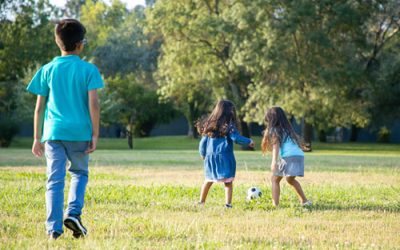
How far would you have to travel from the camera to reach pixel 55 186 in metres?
6.29

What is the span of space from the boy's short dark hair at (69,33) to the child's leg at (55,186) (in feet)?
3.03

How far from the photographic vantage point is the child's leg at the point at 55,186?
20.4 feet

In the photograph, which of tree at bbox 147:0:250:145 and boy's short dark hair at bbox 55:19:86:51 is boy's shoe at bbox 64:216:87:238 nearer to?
boy's short dark hair at bbox 55:19:86:51

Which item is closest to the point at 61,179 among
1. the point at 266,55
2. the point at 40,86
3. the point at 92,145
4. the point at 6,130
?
the point at 92,145

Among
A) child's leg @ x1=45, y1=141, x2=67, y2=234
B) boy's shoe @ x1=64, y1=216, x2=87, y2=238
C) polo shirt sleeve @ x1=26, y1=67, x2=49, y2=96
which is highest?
polo shirt sleeve @ x1=26, y1=67, x2=49, y2=96

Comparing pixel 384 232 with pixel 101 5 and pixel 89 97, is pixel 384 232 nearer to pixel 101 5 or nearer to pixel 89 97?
pixel 89 97

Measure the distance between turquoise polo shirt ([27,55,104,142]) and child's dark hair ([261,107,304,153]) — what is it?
392 centimetres

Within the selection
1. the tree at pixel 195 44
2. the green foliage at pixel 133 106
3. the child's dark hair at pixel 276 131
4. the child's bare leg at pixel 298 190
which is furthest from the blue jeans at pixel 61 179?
the green foliage at pixel 133 106

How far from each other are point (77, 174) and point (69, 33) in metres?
1.33

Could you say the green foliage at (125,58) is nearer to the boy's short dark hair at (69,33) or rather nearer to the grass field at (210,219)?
the grass field at (210,219)

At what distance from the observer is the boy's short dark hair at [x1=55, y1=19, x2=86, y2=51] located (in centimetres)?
626

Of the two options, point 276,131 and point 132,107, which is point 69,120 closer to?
point 276,131

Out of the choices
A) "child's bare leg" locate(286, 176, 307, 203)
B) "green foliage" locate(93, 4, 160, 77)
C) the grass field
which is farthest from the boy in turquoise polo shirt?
"green foliage" locate(93, 4, 160, 77)

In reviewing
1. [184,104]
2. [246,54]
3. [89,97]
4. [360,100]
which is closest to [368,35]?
[360,100]
